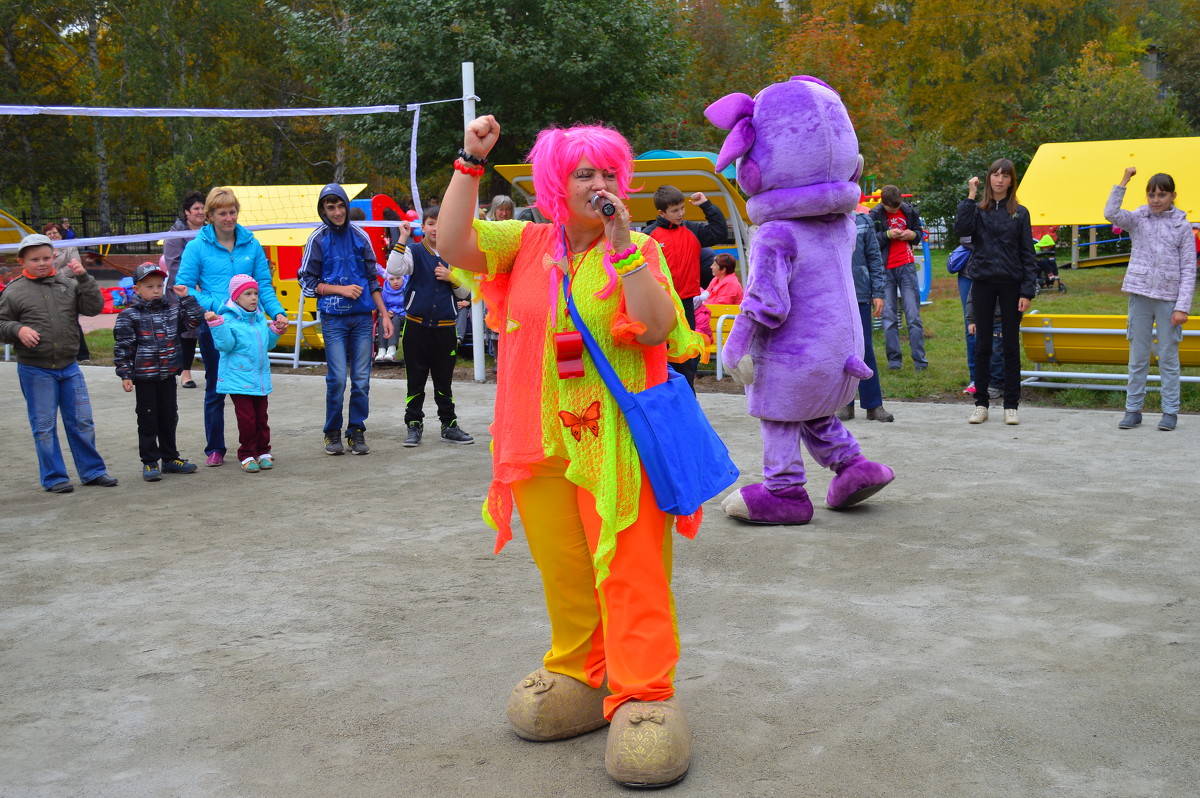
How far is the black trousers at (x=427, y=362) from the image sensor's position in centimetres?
822

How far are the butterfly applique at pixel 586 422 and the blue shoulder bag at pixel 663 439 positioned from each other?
0.07m

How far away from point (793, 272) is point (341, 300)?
3646 millimetres

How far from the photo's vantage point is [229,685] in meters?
3.95

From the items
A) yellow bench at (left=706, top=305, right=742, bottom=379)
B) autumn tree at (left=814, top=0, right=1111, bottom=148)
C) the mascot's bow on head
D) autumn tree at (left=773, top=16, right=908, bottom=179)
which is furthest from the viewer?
autumn tree at (left=814, top=0, right=1111, bottom=148)

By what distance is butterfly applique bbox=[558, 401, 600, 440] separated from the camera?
10.5 feet

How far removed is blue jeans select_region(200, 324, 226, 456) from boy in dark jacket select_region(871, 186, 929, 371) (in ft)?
20.7

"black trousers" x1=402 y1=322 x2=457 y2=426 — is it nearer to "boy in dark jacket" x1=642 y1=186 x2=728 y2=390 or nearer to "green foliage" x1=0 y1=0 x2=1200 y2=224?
"boy in dark jacket" x1=642 y1=186 x2=728 y2=390

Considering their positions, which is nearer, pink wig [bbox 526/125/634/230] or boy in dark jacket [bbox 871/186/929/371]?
pink wig [bbox 526/125/634/230]

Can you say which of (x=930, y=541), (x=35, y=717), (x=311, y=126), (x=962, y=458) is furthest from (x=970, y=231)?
(x=311, y=126)

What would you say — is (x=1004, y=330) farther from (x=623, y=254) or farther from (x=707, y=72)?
(x=707, y=72)

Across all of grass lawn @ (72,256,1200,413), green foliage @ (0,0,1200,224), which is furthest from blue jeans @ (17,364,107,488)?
green foliage @ (0,0,1200,224)

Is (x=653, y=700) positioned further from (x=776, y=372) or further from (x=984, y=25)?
(x=984, y=25)

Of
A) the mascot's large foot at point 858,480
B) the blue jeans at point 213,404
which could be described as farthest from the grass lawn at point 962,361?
the blue jeans at point 213,404

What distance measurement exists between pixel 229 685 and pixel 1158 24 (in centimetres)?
6101
